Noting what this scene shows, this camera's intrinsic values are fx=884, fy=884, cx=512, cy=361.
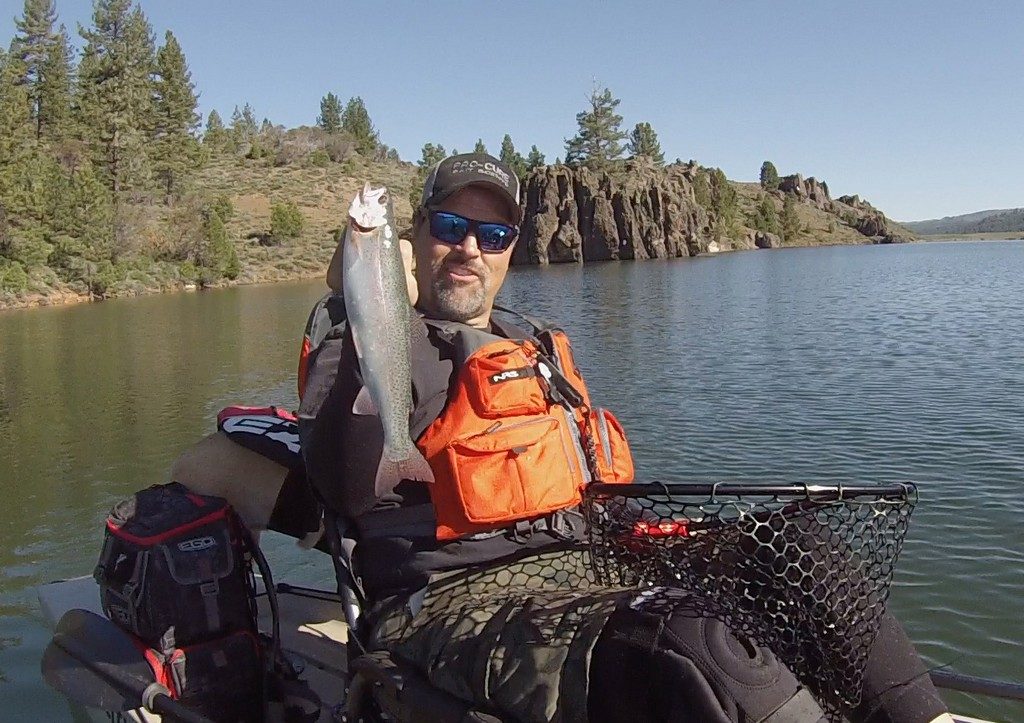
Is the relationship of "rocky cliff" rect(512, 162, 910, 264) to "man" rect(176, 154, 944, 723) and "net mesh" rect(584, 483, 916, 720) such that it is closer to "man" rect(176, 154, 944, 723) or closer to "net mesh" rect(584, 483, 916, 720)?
"man" rect(176, 154, 944, 723)

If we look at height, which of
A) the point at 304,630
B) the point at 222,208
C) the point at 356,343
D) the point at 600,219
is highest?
the point at 222,208

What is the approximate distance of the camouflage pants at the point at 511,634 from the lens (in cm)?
256

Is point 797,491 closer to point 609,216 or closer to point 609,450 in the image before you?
point 609,450

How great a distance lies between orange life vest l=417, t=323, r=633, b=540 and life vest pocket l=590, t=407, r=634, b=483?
154 millimetres

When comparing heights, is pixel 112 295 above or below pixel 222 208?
below

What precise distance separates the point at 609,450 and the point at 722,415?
11.0 metres

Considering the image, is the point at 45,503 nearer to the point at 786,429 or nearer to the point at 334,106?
the point at 786,429

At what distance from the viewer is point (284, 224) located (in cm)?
7088

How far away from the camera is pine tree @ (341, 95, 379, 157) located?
402 ft

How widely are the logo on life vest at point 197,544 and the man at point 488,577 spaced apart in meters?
0.87

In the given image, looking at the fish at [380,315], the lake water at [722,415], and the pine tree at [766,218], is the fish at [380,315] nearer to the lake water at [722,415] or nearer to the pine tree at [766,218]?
the lake water at [722,415]

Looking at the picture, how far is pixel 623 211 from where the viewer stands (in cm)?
9638

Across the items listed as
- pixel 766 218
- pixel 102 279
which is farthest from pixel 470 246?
pixel 766 218

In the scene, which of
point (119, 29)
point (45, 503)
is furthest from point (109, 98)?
point (45, 503)
